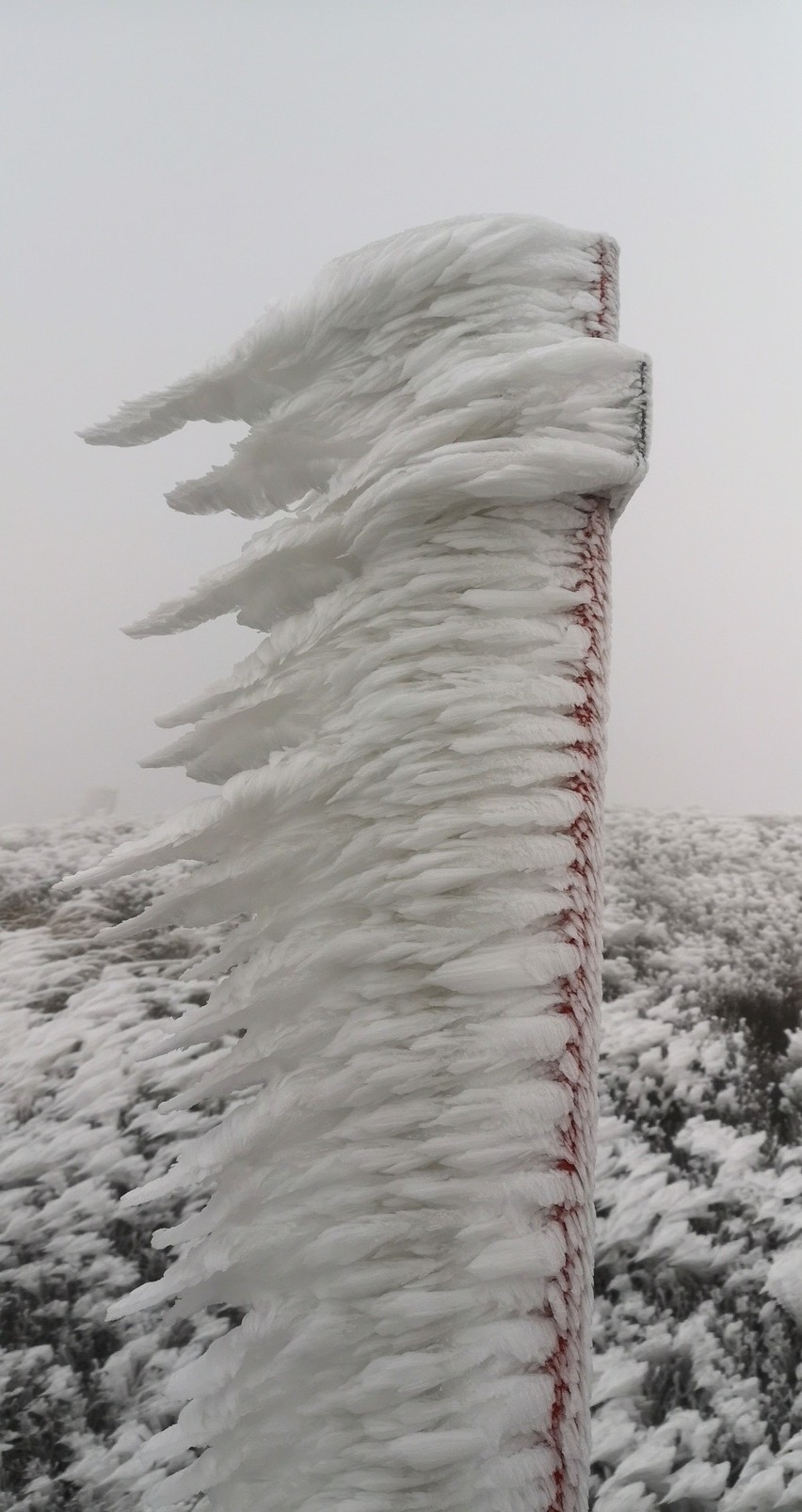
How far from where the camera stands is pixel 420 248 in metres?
0.18

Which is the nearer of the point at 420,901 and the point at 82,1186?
the point at 420,901

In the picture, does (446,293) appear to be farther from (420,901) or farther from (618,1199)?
(618,1199)

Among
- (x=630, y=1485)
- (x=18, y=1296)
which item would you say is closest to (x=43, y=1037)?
(x=18, y=1296)

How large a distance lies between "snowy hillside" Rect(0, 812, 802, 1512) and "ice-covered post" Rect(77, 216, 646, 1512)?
0.03 meters

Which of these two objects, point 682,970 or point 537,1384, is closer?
point 537,1384

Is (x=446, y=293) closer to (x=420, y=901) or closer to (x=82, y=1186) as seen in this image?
(x=420, y=901)

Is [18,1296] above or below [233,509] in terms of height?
below

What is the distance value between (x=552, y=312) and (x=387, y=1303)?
0.14 metres

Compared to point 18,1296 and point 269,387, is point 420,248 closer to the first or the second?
point 269,387

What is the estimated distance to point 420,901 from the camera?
0.55 feet

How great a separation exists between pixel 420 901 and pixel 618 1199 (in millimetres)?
146

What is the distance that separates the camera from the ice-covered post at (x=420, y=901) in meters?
0.16

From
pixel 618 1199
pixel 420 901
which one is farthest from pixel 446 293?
pixel 618 1199

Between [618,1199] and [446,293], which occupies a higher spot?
[446,293]
